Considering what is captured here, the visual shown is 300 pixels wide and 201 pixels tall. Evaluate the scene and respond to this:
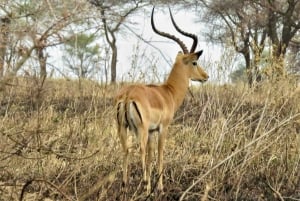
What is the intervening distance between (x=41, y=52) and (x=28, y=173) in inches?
79.6

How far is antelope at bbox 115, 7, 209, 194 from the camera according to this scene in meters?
4.27

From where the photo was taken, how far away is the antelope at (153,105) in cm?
427

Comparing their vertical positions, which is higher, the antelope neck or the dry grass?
the antelope neck

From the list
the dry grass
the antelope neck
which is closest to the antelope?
the antelope neck

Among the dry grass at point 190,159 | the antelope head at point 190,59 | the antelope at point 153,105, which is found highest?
the antelope head at point 190,59

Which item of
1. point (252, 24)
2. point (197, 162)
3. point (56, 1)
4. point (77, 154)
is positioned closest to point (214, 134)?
point (197, 162)

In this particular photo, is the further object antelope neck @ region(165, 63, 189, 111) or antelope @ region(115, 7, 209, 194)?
antelope neck @ region(165, 63, 189, 111)

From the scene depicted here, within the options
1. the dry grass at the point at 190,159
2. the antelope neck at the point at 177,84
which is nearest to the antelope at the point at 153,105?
the antelope neck at the point at 177,84


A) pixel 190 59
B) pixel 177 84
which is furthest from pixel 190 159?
pixel 190 59

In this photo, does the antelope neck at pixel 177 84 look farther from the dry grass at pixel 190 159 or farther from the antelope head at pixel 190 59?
the dry grass at pixel 190 159

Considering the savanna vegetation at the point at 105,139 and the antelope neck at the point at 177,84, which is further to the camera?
the antelope neck at the point at 177,84

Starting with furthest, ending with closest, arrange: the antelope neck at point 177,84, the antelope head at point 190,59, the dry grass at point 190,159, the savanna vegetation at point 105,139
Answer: the antelope head at point 190,59, the antelope neck at point 177,84, the dry grass at point 190,159, the savanna vegetation at point 105,139

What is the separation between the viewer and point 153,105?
4520 mm

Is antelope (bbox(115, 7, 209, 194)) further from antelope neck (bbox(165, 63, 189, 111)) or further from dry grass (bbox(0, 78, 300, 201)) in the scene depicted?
dry grass (bbox(0, 78, 300, 201))
